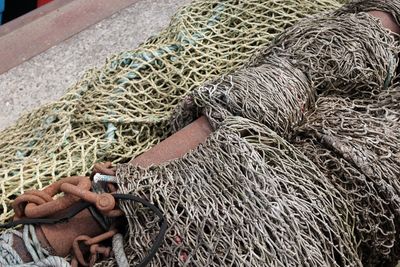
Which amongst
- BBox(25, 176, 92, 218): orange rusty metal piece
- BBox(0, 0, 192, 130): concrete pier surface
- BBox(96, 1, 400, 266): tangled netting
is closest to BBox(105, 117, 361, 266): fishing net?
BBox(96, 1, 400, 266): tangled netting

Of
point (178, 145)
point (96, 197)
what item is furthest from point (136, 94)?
point (96, 197)

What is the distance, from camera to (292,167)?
1.21 metres

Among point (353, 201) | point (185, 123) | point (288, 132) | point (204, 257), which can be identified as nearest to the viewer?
point (204, 257)

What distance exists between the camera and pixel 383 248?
1.32 meters

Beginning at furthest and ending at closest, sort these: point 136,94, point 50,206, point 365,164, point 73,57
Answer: point 73,57 < point 136,94 < point 365,164 < point 50,206

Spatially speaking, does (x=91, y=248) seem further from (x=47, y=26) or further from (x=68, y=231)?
(x=47, y=26)

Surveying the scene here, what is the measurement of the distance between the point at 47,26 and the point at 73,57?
0.21 m

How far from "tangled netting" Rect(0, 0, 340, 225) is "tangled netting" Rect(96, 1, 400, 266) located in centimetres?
18

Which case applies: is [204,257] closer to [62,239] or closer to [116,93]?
[62,239]

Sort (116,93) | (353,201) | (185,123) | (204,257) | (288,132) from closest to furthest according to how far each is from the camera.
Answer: (204,257)
(353,201)
(288,132)
(185,123)
(116,93)

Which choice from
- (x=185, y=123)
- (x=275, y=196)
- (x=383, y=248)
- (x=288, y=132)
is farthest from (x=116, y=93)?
(x=383, y=248)

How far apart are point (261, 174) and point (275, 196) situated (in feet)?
0.18

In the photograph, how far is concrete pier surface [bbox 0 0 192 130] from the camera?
221 cm

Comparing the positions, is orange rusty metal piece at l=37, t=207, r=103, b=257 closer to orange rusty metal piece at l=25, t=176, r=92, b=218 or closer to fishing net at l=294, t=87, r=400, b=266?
orange rusty metal piece at l=25, t=176, r=92, b=218
